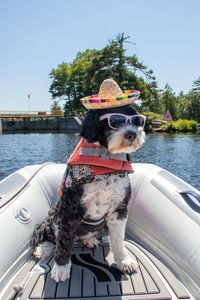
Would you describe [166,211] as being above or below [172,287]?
above

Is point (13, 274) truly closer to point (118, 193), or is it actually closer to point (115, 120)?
point (118, 193)

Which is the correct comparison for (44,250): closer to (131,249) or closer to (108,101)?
(131,249)

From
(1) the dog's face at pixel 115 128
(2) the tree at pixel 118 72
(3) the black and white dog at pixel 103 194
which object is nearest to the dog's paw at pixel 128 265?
(3) the black and white dog at pixel 103 194

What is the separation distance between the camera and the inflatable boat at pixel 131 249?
6.10ft

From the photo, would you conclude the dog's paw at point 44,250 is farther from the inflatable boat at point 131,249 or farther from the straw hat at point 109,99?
the straw hat at point 109,99

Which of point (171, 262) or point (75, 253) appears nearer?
point (171, 262)

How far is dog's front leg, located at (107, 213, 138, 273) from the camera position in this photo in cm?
209

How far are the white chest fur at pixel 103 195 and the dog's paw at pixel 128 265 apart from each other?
1.66 feet

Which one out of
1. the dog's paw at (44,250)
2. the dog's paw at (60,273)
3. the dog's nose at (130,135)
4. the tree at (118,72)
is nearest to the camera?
the dog's nose at (130,135)

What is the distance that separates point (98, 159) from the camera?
1898 millimetres

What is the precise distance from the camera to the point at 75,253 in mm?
2371

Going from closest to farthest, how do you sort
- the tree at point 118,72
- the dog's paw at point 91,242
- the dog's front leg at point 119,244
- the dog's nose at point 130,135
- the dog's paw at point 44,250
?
the dog's nose at point 130,135 < the dog's front leg at point 119,244 < the dog's paw at point 44,250 < the dog's paw at point 91,242 < the tree at point 118,72

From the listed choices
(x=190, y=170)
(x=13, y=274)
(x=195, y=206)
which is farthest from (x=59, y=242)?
(x=190, y=170)

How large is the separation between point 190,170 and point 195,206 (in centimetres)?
761
